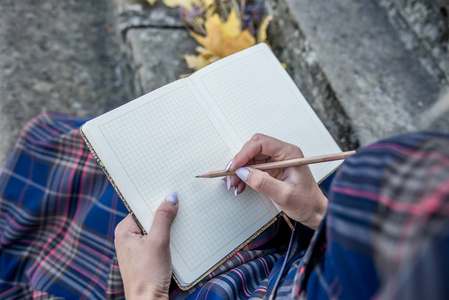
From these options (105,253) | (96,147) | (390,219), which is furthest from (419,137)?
(105,253)

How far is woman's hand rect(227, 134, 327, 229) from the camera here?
60 cm

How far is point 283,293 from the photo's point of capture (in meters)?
0.56

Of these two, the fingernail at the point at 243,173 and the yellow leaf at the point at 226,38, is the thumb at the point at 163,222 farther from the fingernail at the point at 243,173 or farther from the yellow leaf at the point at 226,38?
the yellow leaf at the point at 226,38

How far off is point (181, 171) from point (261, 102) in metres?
0.27

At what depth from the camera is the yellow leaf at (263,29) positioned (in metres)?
1.11

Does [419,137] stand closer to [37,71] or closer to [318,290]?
[318,290]

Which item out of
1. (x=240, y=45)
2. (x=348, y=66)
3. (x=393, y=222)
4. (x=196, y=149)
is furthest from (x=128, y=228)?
(x=348, y=66)

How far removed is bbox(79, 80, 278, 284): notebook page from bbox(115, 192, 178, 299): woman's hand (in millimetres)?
30

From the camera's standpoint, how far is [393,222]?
0.97ft

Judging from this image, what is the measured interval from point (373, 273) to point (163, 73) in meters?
0.98

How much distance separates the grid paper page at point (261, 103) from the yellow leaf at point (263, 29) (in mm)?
383

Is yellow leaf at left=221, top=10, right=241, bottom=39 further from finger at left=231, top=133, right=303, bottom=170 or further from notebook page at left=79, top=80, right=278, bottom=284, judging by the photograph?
finger at left=231, top=133, right=303, bottom=170

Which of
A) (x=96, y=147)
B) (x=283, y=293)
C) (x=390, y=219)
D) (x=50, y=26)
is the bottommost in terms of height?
(x=283, y=293)

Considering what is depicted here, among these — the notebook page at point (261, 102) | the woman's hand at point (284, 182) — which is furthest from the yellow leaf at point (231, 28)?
the woman's hand at point (284, 182)
